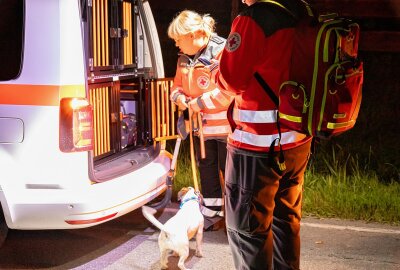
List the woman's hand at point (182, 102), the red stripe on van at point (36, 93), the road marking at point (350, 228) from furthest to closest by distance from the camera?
the road marking at point (350, 228) < the woman's hand at point (182, 102) < the red stripe on van at point (36, 93)

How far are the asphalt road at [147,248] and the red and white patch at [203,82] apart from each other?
3.60 ft

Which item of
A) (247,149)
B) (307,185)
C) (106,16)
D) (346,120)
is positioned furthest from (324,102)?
(307,185)

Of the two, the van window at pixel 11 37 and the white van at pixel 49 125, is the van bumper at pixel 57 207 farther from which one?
the van window at pixel 11 37

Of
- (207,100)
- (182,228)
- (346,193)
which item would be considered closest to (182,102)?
(207,100)

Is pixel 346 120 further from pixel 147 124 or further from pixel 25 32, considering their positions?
pixel 147 124

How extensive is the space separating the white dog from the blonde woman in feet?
1.81

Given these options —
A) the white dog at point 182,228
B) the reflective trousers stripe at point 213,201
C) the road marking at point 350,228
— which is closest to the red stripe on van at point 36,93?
the white dog at point 182,228

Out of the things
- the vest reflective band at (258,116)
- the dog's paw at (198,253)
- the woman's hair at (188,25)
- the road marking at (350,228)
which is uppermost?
the woman's hair at (188,25)

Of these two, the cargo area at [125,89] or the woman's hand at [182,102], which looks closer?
the cargo area at [125,89]

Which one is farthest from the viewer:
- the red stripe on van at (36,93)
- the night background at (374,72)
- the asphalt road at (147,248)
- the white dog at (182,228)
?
the night background at (374,72)

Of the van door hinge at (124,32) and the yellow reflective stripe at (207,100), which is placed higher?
the van door hinge at (124,32)

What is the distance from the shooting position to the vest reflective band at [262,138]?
11.9ft

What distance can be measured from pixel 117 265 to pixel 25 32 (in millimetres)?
1586

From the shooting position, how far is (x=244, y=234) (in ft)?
12.1
